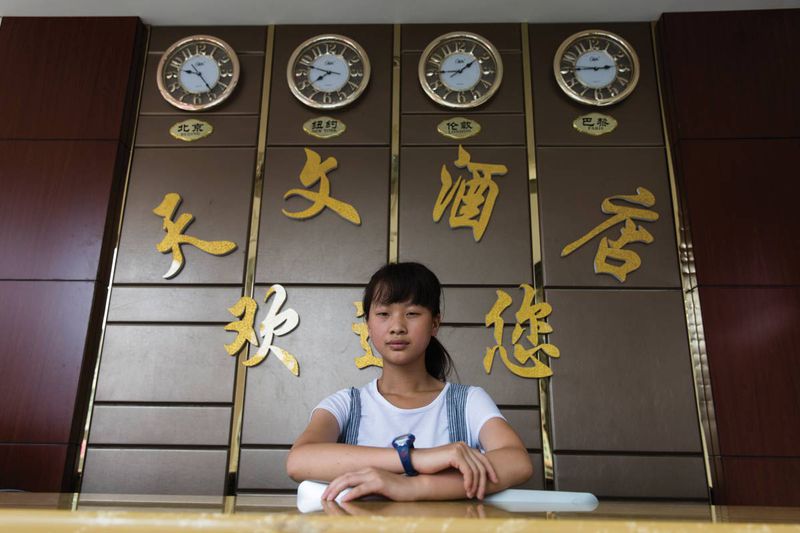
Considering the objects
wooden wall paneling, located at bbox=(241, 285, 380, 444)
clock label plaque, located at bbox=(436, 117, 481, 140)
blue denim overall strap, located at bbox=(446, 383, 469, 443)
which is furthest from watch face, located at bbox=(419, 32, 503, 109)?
blue denim overall strap, located at bbox=(446, 383, 469, 443)

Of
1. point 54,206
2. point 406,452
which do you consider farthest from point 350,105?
point 406,452

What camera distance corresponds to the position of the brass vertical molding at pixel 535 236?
8.71 ft

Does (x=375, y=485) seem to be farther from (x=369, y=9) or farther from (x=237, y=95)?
(x=369, y=9)

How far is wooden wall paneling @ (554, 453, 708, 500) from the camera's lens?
2592mm

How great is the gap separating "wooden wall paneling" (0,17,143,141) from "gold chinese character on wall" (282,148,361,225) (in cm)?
99

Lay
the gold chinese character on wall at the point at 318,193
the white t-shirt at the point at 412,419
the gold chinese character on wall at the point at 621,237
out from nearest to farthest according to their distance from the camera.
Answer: the white t-shirt at the point at 412,419 → the gold chinese character on wall at the point at 621,237 → the gold chinese character on wall at the point at 318,193

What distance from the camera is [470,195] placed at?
3012mm

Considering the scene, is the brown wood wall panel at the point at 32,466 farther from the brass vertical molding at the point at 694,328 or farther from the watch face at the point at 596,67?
the watch face at the point at 596,67

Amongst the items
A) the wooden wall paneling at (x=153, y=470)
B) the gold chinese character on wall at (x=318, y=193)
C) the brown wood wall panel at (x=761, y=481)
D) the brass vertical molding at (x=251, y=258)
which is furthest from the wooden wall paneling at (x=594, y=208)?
the wooden wall paneling at (x=153, y=470)

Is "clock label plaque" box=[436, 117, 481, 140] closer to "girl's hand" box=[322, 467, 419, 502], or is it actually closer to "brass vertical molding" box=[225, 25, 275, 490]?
"brass vertical molding" box=[225, 25, 275, 490]

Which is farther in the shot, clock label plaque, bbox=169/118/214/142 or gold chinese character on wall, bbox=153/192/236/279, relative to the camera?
clock label plaque, bbox=169/118/214/142

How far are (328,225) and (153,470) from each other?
1.40 m

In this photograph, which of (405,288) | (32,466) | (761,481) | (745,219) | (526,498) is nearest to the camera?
(526,498)

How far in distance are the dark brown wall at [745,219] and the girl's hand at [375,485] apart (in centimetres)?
213
